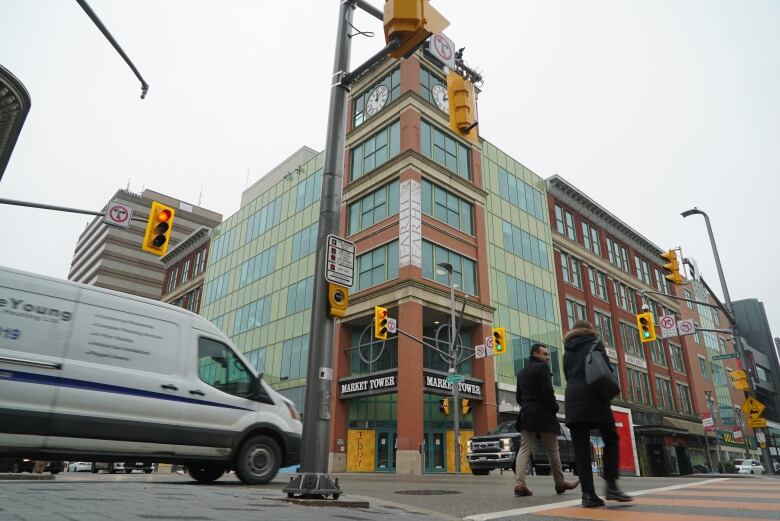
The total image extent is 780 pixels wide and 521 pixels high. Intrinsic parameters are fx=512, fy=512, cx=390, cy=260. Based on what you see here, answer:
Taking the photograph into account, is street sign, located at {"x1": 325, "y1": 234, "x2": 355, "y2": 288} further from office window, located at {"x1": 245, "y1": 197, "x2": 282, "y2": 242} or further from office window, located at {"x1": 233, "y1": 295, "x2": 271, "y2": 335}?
office window, located at {"x1": 245, "y1": 197, "x2": 282, "y2": 242}

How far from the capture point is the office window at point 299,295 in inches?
1292

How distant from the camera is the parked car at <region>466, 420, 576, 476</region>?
575 inches

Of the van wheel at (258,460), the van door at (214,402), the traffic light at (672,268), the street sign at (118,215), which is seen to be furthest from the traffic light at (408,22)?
the traffic light at (672,268)

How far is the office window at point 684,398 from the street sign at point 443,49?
49.3 m

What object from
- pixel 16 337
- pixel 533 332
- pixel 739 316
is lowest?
pixel 16 337

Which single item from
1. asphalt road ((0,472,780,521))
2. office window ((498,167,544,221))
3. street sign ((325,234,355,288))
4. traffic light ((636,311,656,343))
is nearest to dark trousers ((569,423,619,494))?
asphalt road ((0,472,780,521))

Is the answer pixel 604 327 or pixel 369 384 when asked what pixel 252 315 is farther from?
pixel 604 327

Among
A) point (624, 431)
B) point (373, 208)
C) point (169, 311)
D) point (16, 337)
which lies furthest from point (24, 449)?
point (624, 431)

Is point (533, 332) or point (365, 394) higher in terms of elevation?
point (533, 332)

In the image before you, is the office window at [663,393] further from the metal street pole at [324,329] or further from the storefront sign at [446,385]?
the metal street pole at [324,329]

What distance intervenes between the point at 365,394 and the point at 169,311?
19625 millimetres

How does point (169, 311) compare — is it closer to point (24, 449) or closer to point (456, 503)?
point (24, 449)

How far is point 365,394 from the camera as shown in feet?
85.4

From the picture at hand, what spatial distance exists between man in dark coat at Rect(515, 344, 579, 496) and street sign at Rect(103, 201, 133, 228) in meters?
10.4
